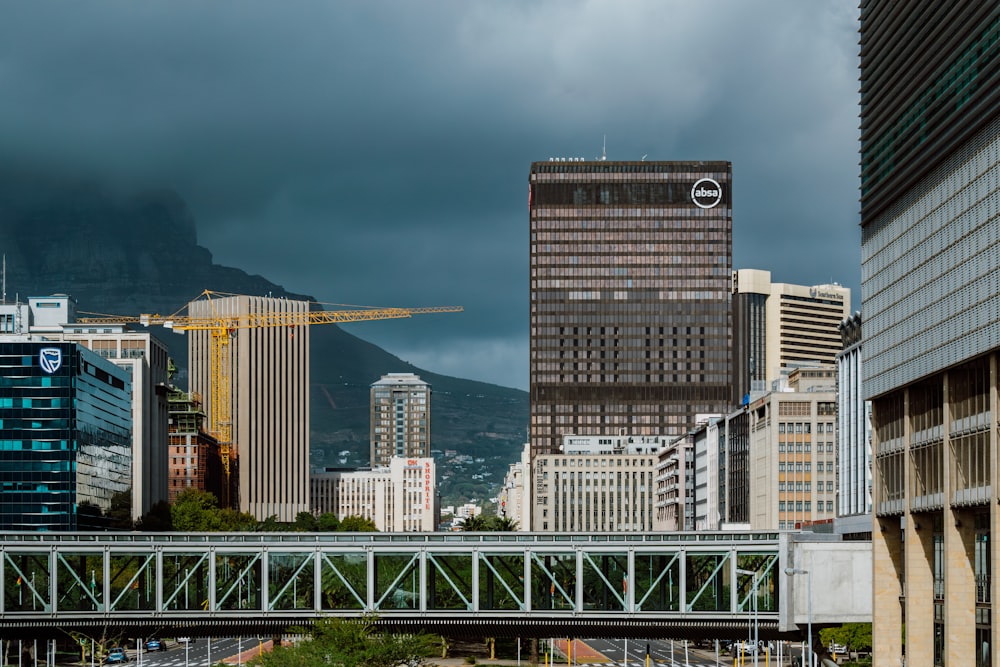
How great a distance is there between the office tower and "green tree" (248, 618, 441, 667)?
3554 cm

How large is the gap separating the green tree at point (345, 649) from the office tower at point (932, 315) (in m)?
35.5

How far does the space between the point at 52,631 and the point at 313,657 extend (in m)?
20.3

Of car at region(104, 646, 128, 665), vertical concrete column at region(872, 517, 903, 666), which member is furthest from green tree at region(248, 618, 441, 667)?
car at region(104, 646, 128, 665)

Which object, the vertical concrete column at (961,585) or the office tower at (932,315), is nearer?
the office tower at (932,315)

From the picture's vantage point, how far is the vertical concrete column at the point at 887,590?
352 ft

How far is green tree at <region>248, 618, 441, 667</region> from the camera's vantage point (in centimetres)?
11419

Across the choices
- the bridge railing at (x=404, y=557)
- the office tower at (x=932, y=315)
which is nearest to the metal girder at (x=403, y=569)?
the bridge railing at (x=404, y=557)

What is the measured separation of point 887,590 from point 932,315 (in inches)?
787

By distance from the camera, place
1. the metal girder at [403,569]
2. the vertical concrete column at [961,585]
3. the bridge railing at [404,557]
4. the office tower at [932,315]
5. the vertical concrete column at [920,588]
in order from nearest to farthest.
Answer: the office tower at [932,315]
the vertical concrete column at [961,585]
the vertical concrete column at [920,588]
the metal girder at [403,569]
the bridge railing at [404,557]

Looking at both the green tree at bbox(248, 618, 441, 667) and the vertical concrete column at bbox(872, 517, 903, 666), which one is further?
the green tree at bbox(248, 618, 441, 667)

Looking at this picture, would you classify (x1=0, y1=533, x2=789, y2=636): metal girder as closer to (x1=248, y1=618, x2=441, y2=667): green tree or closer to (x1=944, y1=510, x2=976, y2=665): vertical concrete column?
(x1=248, y1=618, x2=441, y2=667): green tree

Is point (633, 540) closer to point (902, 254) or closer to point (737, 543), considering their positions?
point (737, 543)

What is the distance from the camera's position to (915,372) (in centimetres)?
10344

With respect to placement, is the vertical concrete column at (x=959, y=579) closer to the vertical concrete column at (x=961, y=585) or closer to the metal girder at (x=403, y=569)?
the vertical concrete column at (x=961, y=585)
